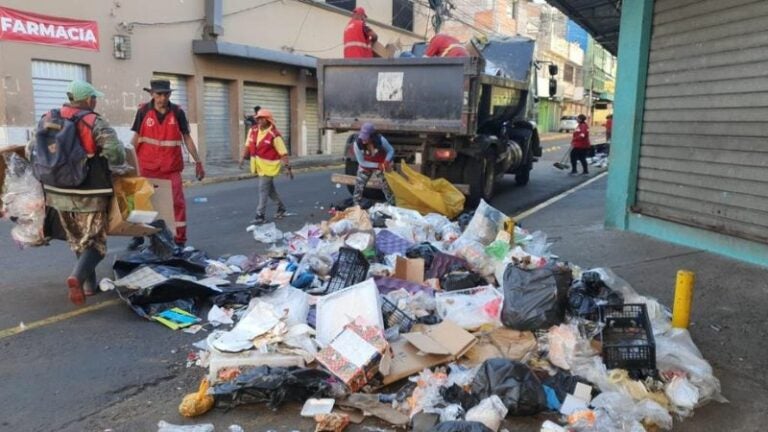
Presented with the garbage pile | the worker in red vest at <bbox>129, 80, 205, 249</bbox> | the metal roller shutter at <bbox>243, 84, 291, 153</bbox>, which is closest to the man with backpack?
the garbage pile

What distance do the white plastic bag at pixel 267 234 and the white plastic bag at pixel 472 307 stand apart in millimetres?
2976

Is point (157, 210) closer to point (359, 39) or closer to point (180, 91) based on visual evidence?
point (359, 39)

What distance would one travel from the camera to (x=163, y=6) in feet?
49.6

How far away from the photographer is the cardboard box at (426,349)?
3.54 meters

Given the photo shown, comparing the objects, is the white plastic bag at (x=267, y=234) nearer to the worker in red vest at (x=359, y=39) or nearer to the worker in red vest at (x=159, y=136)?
the worker in red vest at (x=159, y=136)

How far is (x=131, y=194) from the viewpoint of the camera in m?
4.86

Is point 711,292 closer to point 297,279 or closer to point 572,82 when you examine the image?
point 297,279

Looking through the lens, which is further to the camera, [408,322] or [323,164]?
[323,164]

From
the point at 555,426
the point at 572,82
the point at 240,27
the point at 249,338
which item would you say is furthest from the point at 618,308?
the point at 572,82

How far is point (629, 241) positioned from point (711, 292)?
2034 mm

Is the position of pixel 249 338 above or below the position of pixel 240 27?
below

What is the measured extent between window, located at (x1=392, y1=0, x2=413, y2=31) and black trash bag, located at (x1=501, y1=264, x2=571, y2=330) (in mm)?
22268

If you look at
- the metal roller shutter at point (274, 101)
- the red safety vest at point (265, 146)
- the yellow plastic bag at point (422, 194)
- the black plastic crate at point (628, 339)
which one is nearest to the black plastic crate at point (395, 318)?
the black plastic crate at point (628, 339)

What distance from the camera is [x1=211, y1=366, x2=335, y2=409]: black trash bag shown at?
3.22m
